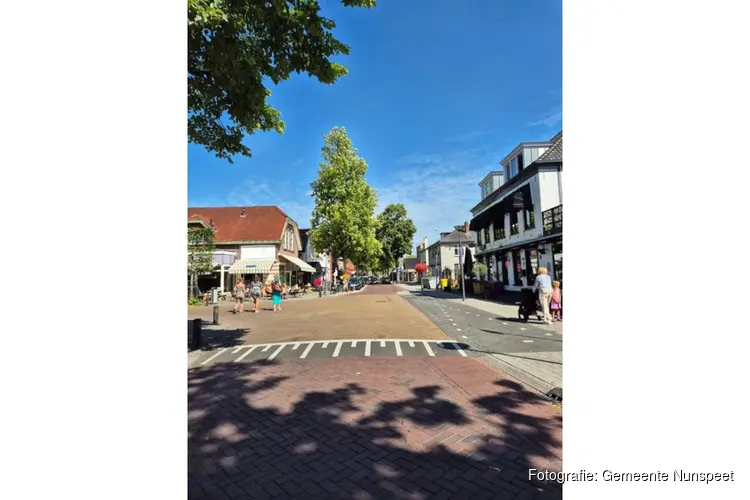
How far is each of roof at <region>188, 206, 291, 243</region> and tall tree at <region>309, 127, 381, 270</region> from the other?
147 inches

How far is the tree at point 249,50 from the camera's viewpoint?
438 centimetres

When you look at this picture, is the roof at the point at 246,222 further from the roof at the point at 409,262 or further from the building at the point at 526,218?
the roof at the point at 409,262

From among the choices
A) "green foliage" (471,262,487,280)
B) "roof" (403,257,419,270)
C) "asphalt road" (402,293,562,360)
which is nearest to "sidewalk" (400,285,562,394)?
"asphalt road" (402,293,562,360)

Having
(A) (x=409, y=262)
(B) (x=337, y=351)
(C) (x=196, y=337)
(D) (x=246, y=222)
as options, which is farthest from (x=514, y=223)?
(A) (x=409, y=262)

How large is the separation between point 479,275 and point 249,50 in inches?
897

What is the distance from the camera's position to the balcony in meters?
16.5

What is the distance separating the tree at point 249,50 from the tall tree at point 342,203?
2600 centimetres

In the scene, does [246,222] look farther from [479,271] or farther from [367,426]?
[367,426]

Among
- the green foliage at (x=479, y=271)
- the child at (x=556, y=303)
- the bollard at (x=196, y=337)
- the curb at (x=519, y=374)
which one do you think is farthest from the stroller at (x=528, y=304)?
the green foliage at (x=479, y=271)

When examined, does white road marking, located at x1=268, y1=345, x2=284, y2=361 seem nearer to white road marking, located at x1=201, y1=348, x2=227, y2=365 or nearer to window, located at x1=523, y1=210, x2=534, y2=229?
white road marking, located at x1=201, y1=348, x2=227, y2=365

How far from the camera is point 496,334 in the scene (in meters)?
9.39
